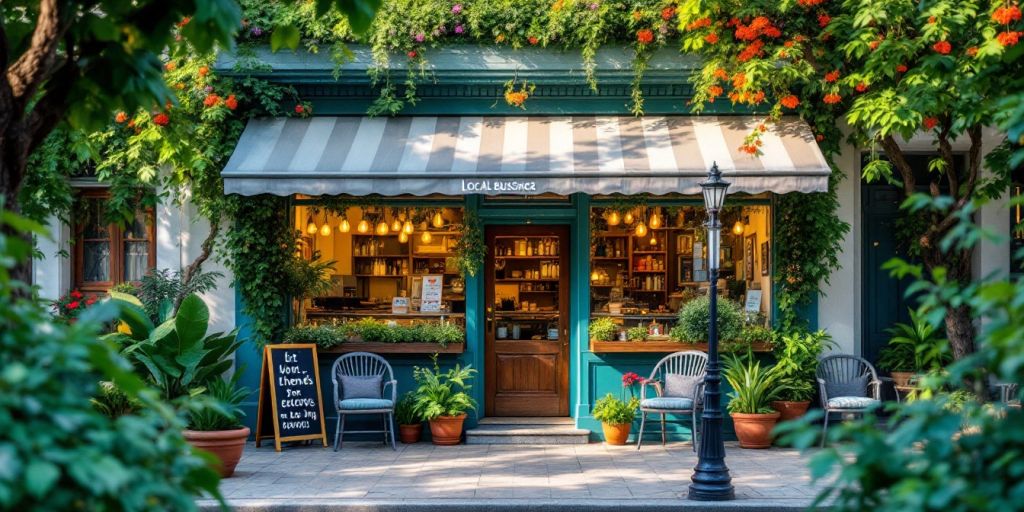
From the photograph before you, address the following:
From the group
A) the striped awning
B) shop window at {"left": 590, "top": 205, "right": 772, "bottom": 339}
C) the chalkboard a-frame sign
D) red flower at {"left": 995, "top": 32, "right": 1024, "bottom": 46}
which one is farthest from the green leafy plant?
red flower at {"left": 995, "top": 32, "right": 1024, "bottom": 46}

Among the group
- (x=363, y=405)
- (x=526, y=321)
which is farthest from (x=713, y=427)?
(x=526, y=321)

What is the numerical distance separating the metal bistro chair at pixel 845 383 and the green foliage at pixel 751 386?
535 mm

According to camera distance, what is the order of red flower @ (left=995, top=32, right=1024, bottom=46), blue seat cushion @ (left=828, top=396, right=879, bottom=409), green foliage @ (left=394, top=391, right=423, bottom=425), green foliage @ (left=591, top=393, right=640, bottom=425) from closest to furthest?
red flower @ (left=995, top=32, right=1024, bottom=46) → blue seat cushion @ (left=828, top=396, right=879, bottom=409) → green foliage @ (left=591, top=393, right=640, bottom=425) → green foliage @ (left=394, top=391, right=423, bottom=425)

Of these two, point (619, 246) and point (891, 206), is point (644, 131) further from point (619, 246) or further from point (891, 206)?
point (891, 206)

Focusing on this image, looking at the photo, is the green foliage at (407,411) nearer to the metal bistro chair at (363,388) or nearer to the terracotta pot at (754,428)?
the metal bistro chair at (363,388)

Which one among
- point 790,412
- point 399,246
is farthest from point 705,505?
point 399,246

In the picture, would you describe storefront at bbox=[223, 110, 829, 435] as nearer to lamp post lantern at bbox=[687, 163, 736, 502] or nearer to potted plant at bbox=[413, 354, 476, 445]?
potted plant at bbox=[413, 354, 476, 445]

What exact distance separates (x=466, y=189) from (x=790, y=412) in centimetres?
442

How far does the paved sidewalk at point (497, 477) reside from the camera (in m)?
8.91

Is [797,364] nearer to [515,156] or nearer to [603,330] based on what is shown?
[603,330]

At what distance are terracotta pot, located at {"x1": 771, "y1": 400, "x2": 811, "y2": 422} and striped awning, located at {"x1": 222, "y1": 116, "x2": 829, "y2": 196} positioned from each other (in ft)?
7.99

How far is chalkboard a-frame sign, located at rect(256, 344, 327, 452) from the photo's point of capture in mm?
12016

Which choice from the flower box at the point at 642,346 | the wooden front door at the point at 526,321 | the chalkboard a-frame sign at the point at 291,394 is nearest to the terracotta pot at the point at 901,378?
the flower box at the point at 642,346

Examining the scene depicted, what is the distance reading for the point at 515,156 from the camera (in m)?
12.0
